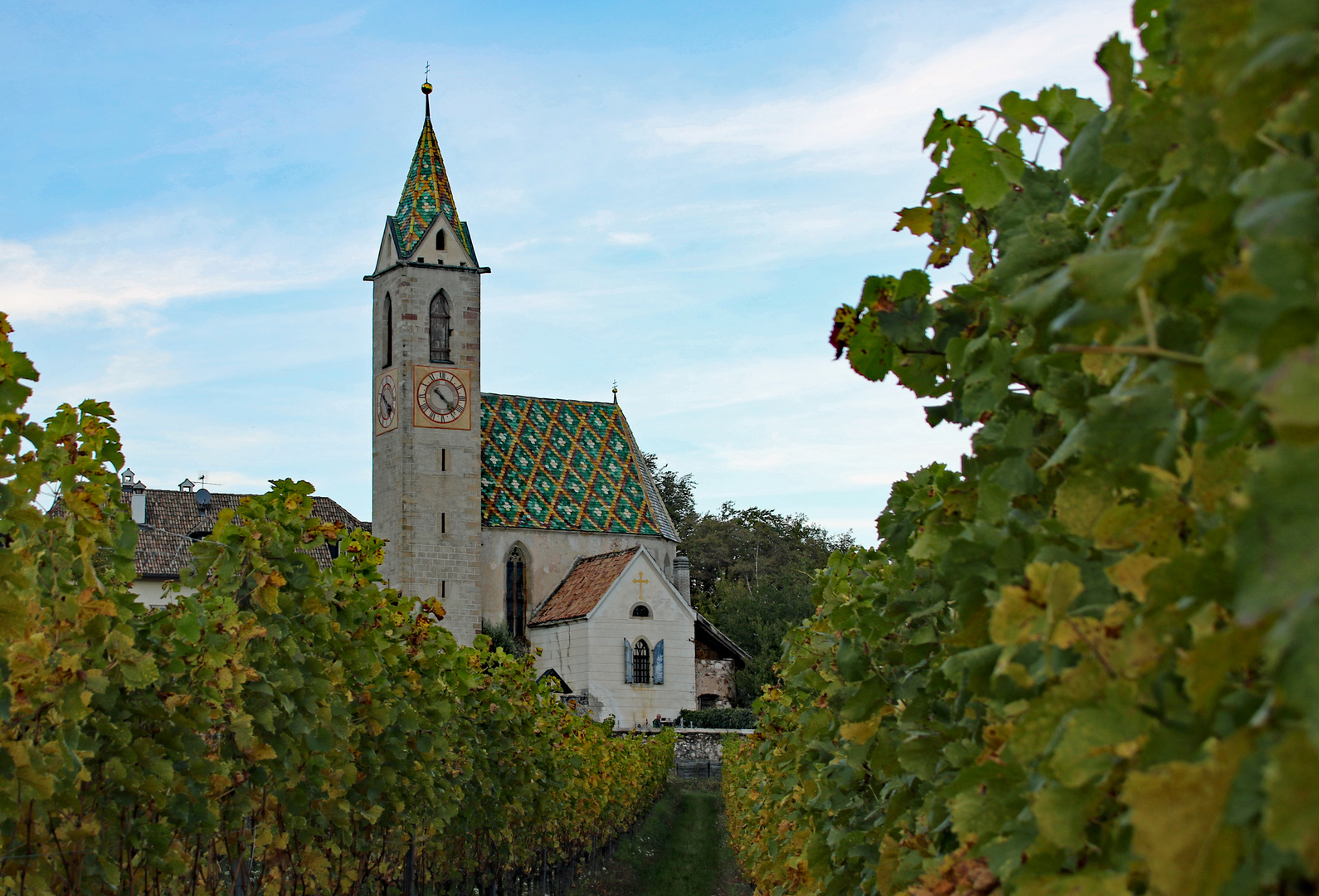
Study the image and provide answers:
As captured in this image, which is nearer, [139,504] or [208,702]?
[208,702]

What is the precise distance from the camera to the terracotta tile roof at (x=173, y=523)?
126 feet

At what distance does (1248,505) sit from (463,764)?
8526mm

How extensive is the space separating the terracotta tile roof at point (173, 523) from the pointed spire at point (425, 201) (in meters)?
8.96

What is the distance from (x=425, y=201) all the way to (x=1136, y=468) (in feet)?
124

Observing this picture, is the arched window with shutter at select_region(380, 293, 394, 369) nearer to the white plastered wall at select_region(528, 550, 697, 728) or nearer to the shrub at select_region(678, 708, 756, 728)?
the white plastered wall at select_region(528, 550, 697, 728)

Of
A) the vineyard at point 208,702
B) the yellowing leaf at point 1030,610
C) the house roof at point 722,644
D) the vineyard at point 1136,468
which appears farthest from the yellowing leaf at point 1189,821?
the house roof at point 722,644

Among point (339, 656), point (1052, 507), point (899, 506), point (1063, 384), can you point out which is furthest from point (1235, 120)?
point (339, 656)

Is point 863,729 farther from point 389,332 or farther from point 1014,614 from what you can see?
point 389,332

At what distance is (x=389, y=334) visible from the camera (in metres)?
37.2

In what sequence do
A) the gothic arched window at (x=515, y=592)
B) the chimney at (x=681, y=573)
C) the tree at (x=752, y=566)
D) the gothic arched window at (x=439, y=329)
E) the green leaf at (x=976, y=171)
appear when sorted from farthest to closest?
the tree at (x=752, y=566), the chimney at (x=681, y=573), the gothic arched window at (x=515, y=592), the gothic arched window at (x=439, y=329), the green leaf at (x=976, y=171)

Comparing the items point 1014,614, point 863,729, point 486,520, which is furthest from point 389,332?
point 1014,614

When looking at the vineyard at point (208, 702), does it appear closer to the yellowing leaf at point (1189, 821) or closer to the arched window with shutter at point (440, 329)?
the yellowing leaf at point (1189, 821)

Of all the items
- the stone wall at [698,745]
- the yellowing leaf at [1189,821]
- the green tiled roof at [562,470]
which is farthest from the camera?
the green tiled roof at [562,470]

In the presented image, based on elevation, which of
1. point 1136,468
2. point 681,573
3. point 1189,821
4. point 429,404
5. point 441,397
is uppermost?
point 441,397
